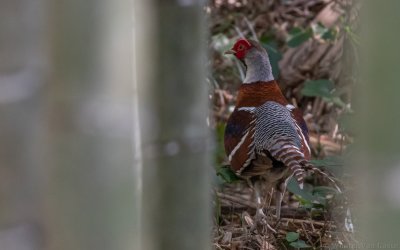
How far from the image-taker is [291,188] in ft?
6.76

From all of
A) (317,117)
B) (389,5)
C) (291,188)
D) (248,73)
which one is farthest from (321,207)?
(389,5)

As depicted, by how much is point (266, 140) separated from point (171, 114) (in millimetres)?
1310

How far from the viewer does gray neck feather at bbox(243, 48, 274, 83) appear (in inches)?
91.7

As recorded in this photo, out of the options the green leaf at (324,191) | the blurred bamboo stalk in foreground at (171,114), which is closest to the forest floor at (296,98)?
the green leaf at (324,191)

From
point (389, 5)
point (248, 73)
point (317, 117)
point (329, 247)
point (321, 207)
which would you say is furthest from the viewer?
point (317, 117)

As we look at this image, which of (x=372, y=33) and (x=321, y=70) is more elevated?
(x=372, y=33)

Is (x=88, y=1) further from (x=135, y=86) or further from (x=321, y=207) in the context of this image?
(x=321, y=207)

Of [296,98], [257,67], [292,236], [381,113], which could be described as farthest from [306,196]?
[381,113]

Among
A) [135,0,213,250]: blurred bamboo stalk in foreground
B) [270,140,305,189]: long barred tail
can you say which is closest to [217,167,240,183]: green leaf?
[270,140,305,189]: long barred tail

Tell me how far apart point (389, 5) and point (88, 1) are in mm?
269

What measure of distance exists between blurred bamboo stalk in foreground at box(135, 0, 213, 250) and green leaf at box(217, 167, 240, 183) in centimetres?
123

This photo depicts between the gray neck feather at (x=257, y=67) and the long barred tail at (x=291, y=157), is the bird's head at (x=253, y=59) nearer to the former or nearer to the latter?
the gray neck feather at (x=257, y=67)

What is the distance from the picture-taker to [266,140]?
206cm

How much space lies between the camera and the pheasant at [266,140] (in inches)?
79.4
